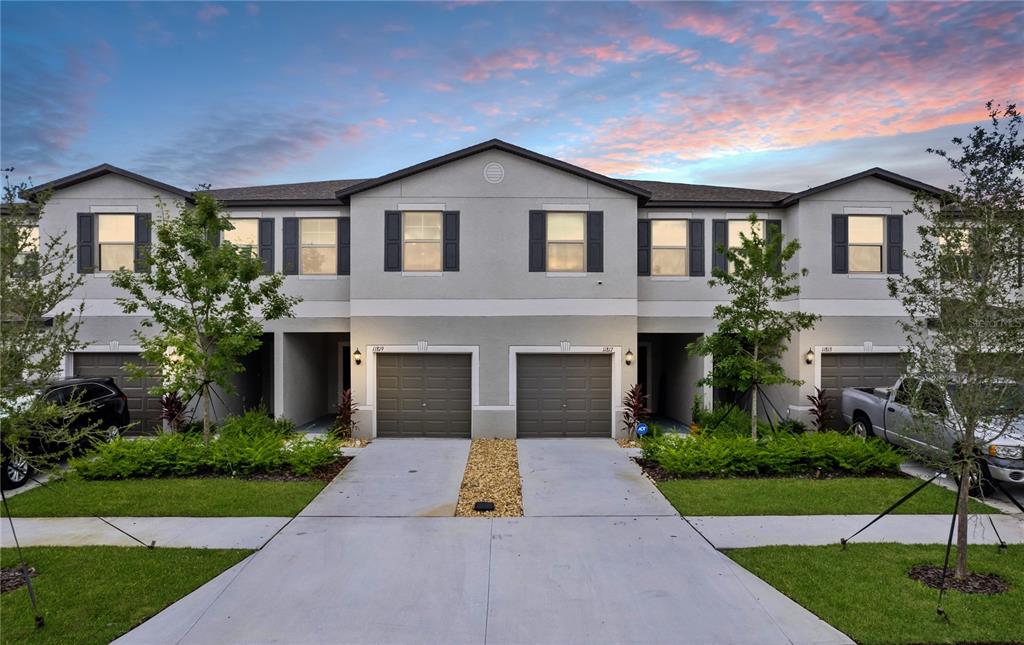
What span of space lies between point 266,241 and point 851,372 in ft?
52.4

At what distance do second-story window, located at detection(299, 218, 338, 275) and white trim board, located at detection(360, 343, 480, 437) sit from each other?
243 cm

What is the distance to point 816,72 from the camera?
12148mm

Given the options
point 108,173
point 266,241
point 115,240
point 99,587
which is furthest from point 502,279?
point 108,173

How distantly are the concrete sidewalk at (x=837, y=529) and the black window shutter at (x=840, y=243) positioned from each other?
7.70 metres

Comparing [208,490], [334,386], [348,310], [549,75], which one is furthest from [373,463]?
[549,75]

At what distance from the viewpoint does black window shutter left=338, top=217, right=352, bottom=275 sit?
14.3 meters

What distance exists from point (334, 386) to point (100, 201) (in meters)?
7.97

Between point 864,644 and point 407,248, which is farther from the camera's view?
point 407,248

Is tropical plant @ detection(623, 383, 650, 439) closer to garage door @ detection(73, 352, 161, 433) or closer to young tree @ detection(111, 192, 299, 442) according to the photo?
young tree @ detection(111, 192, 299, 442)

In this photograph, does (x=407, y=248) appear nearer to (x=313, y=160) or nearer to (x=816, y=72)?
(x=313, y=160)

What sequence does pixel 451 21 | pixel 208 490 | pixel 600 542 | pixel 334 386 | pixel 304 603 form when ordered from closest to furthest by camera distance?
pixel 304 603 → pixel 600 542 → pixel 208 490 → pixel 451 21 → pixel 334 386

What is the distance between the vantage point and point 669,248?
14.6 meters

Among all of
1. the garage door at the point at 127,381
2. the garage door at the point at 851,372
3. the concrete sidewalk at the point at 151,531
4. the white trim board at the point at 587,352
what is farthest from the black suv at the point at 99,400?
the garage door at the point at 851,372

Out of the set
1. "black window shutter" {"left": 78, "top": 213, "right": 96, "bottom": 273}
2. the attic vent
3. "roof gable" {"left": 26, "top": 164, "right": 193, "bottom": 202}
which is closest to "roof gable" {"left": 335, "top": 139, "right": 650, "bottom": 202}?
the attic vent
